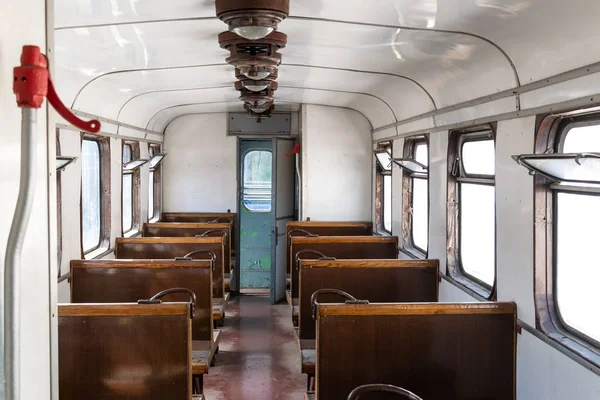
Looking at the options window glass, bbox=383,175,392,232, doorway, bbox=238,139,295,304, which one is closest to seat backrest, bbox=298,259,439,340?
window glass, bbox=383,175,392,232

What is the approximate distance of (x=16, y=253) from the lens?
90cm

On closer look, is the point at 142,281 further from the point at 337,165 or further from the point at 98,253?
the point at 337,165

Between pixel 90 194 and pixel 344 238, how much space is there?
243 centimetres

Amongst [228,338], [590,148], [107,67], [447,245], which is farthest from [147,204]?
[590,148]

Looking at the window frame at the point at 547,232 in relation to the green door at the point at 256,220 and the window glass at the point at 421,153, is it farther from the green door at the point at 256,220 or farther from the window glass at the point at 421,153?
the green door at the point at 256,220

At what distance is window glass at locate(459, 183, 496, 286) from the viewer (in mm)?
4078

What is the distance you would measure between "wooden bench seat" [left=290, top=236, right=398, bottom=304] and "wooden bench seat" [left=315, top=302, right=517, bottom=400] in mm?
2525

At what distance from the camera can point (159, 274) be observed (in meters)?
4.21

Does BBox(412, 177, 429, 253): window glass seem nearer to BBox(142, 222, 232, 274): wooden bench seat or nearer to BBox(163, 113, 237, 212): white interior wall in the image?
BBox(142, 222, 232, 274): wooden bench seat

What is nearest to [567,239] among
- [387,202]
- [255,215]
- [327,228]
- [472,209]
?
[472,209]

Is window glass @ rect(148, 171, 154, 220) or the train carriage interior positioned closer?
the train carriage interior

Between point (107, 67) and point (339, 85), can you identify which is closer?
point (107, 67)

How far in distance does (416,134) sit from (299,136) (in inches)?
119

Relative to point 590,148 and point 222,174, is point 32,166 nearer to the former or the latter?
point 590,148
